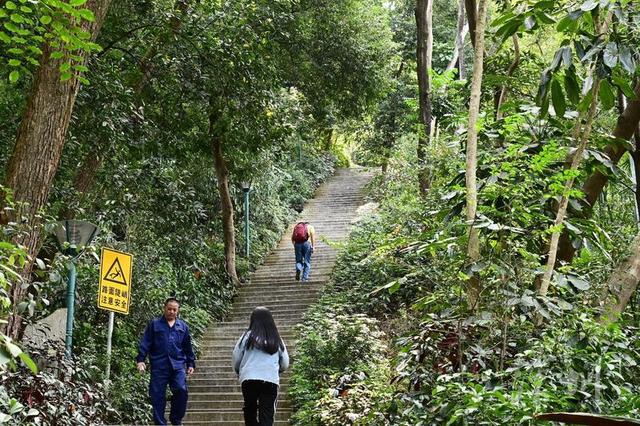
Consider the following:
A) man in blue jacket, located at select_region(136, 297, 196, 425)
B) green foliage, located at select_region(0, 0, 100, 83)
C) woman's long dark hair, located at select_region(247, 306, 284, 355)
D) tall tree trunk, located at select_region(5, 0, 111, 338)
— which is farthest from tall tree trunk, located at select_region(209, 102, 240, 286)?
green foliage, located at select_region(0, 0, 100, 83)

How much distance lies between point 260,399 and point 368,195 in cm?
1667

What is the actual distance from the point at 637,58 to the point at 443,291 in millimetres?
2078

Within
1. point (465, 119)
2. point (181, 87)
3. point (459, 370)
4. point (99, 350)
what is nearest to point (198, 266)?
point (99, 350)

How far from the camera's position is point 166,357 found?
7961 millimetres

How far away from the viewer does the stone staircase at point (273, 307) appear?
464 inches

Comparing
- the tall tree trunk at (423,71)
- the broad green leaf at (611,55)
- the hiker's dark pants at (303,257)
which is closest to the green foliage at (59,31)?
the broad green leaf at (611,55)

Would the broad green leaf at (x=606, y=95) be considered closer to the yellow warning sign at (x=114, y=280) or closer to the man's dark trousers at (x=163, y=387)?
the man's dark trousers at (x=163, y=387)

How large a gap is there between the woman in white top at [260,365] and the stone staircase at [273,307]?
11.6 feet

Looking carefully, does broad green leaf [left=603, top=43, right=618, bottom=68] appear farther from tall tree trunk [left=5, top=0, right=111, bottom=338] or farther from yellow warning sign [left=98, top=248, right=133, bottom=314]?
yellow warning sign [left=98, top=248, right=133, bottom=314]

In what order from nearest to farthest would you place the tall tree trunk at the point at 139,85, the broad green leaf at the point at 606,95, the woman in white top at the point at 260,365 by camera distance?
the broad green leaf at the point at 606,95
the woman in white top at the point at 260,365
the tall tree trunk at the point at 139,85

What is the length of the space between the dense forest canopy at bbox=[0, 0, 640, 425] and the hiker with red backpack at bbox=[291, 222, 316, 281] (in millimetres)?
871

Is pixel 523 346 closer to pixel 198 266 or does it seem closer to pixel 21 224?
pixel 21 224

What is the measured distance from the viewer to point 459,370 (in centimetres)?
510

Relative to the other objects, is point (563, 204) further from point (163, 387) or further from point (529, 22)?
point (163, 387)
